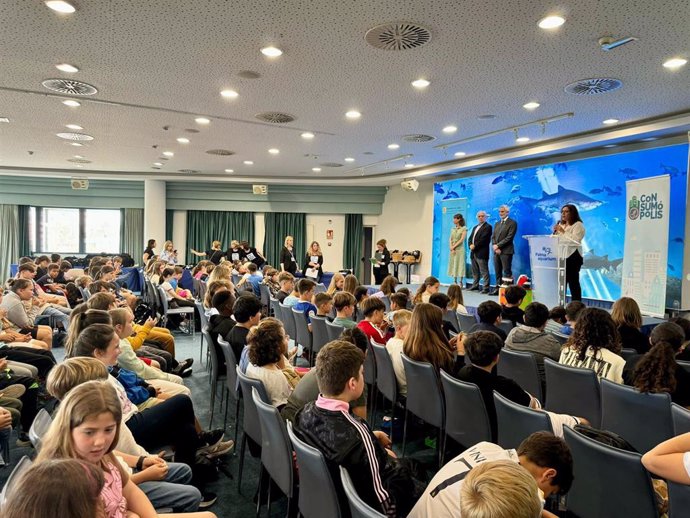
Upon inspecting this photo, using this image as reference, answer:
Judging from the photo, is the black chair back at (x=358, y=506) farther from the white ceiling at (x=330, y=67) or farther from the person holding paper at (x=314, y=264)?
the person holding paper at (x=314, y=264)

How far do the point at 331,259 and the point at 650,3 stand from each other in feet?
42.7

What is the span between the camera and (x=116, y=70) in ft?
16.3

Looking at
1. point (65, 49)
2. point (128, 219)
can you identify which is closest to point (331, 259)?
point (128, 219)

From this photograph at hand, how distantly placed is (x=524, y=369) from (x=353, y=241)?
12.5 meters

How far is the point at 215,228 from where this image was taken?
15.6 m

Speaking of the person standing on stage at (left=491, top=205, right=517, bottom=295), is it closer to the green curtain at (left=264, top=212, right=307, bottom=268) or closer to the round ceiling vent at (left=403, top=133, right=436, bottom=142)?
the round ceiling vent at (left=403, top=133, right=436, bottom=142)

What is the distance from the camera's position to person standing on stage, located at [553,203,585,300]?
22.1 ft

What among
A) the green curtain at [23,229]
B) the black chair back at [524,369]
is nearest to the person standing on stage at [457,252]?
the black chair back at [524,369]

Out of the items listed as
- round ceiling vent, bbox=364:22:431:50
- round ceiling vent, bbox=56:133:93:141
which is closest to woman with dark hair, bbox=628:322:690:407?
round ceiling vent, bbox=364:22:431:50

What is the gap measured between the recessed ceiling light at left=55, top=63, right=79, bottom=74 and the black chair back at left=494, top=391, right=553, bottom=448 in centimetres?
521

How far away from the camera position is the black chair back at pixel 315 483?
67.7 inches

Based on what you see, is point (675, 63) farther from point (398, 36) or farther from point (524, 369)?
point (524, 369)

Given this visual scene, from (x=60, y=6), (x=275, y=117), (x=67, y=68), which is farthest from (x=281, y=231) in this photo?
(x=60, y=6)

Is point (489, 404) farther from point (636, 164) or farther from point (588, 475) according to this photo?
point (636, 164)
